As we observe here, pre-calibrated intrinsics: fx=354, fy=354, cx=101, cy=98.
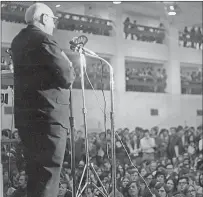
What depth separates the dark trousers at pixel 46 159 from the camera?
1804 millimetres

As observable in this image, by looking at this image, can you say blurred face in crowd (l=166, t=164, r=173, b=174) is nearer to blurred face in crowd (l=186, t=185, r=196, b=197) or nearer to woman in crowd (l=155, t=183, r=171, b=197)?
blurred face in crowd (l=186, t=185, r=196, b=197)

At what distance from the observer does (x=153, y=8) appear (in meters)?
4.19

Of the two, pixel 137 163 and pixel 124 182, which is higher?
pixel 137 163

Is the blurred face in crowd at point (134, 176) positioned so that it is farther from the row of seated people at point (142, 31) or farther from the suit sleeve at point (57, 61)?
the row of seated people at point (142, 31)

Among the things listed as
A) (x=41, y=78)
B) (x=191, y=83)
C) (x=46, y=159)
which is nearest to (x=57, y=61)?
(x=41, y=78)

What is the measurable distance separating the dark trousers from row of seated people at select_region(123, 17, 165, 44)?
2.66 m

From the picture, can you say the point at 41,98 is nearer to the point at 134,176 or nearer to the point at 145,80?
the point at 134,176

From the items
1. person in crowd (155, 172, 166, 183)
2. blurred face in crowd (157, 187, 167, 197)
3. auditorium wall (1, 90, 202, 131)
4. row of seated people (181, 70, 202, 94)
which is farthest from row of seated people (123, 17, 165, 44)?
blurred face in crowd (157, 187, 167, 197)

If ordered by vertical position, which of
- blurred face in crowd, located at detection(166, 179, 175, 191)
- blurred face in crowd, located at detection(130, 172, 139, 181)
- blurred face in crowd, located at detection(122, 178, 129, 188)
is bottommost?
blurred face in crowd, located at detection(166, 179, 175, 191)

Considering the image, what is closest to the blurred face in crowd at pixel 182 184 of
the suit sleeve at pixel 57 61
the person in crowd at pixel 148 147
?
the person in crowd at pixel 148 147

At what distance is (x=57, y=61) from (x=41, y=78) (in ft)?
0.48

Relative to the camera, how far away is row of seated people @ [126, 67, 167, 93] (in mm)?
4773

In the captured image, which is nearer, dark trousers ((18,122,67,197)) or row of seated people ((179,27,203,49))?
dark trousers ((18,122,67,197))

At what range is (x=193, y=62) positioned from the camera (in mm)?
5211
